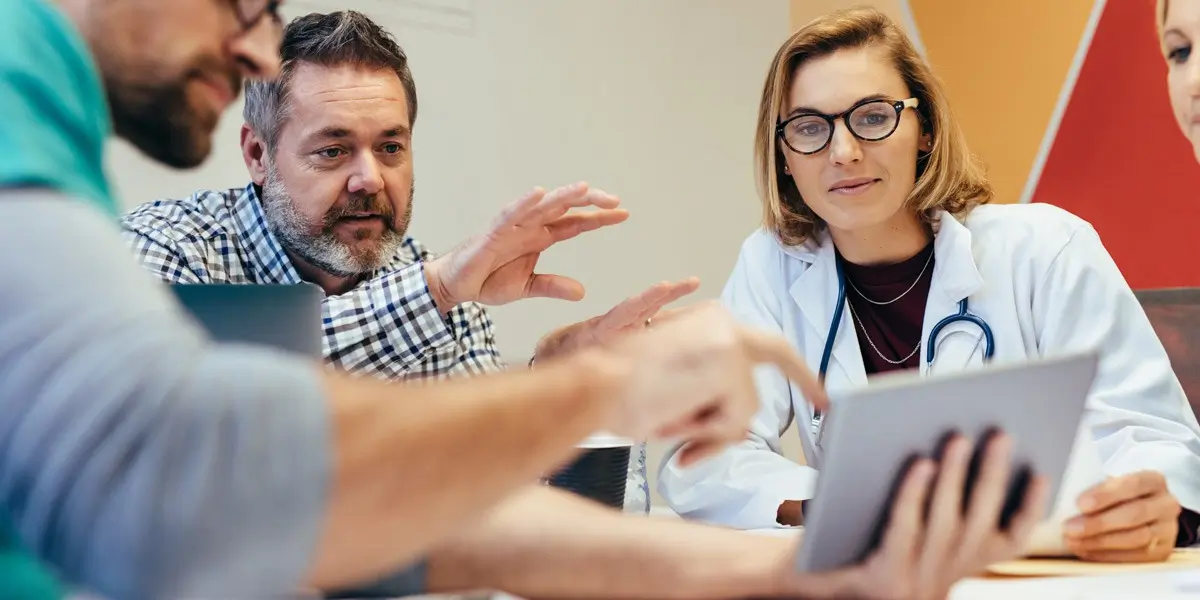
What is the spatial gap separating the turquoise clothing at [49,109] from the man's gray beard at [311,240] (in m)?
1.47

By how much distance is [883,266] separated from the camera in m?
1.99

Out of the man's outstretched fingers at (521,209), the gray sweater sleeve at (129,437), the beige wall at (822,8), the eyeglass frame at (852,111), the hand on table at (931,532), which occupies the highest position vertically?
the beige wall at (822,8)

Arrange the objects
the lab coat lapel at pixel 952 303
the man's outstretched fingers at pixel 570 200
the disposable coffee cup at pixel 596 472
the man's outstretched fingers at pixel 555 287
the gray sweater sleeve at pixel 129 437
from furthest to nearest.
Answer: the lab coat lapel at pixel 952 303 → the man's outstretched fingers at pixel 555 287 → the man's outstretched fingers at pixel 570 200 → the disposable coffee cup at pixel 596 472 → the gray sweater sleeve at pixel 129 437

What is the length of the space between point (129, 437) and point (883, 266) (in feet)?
5.62

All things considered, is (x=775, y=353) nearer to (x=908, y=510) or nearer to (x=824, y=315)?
(x=908, y=510)

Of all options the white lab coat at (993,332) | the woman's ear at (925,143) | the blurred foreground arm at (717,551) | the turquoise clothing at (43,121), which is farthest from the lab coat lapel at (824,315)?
the turquoise clothing at (43,121)

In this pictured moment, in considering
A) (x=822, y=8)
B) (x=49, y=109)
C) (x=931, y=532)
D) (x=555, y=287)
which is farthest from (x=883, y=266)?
(x=822, y=8)

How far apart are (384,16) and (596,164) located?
82 cm

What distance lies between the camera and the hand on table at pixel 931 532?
751 millimetres

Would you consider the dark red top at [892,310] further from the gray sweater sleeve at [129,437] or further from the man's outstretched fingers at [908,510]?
the gray sweater sleeve at [129,437]

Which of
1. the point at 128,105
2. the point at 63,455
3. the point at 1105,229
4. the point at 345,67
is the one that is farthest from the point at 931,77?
the point at 63,455

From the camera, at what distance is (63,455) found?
45 centimetres

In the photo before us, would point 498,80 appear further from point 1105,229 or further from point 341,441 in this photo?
point 341,441

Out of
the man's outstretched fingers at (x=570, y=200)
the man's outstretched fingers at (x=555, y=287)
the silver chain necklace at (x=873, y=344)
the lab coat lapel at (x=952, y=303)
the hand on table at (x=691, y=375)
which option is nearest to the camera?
the hand on table at (x=691, y=375)
